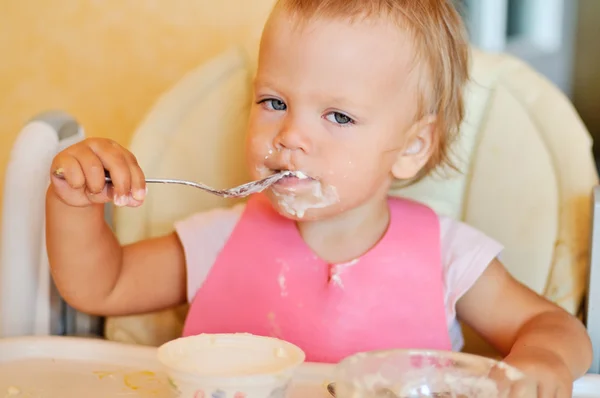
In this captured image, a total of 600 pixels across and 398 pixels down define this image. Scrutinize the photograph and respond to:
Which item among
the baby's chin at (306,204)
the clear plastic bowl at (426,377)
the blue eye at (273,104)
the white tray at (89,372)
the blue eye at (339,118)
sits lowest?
the white tray at (89,372)

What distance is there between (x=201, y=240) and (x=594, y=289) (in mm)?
489

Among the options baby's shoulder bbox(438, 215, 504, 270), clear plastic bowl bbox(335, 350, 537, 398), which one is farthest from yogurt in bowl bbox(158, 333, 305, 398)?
baby's shoulder bbox(438, 215, 504, 270)

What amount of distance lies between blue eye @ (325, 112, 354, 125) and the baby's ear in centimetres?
10

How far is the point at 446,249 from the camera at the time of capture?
43.8 inches

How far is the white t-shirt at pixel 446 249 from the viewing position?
1.08 meters

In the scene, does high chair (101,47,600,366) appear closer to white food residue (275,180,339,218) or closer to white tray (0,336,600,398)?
white tray (0,336,600,398)

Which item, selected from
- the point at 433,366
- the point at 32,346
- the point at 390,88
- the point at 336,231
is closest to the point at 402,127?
the point at 390,88

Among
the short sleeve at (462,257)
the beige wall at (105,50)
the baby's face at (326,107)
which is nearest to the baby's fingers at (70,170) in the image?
the baby's face at (326,107)

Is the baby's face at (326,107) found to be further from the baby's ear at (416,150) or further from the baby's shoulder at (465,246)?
the baby's shoulder at (465,246)

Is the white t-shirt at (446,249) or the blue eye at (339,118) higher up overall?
the blue eye at (339,118)

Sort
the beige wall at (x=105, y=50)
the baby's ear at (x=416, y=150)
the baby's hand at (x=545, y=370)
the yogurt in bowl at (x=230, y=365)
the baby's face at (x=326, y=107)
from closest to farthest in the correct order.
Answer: the yogurt in bowl at (x=230, y=365)
the baby's hand at (x=545, y=370)
the baby's face at (x=326, y=107)
the baby's ear at (x=416, y=150)
the beige wall at (x=105, y=50)

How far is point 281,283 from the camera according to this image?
3.58 feet

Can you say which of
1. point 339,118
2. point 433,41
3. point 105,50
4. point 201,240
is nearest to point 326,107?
point 339,118

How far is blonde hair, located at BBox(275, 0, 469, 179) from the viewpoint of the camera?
3.25ft
